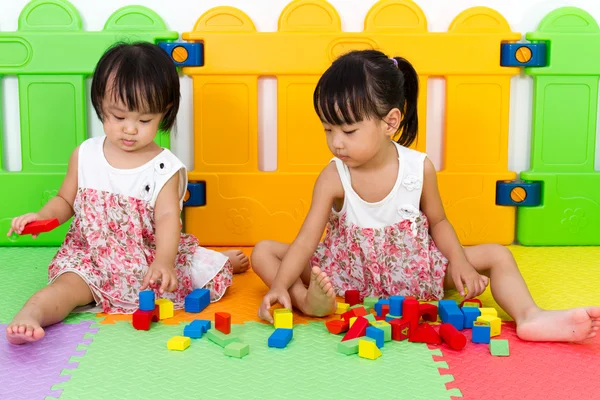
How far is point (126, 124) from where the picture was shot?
137 cm

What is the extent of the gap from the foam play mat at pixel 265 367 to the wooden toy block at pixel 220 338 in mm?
11

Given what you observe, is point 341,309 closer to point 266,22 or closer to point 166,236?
point 166,236

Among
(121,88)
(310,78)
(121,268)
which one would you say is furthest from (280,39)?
(121,268)

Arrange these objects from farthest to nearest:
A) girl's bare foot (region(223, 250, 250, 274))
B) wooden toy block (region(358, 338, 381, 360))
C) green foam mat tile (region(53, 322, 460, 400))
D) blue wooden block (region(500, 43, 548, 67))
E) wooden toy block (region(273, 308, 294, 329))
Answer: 1. blue wooden block (region(500, 43, 548, 67))
2. girl's bare foot (region(223, 250, 250, 274))
3. wooden toy block (region(273, 308, 294, 329))
4. wooden toy block (region(358, 338, 381, 360))
5. green foam mat tile (region(53, 322, 460, 400))

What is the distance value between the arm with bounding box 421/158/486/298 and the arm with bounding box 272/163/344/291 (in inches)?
6.5

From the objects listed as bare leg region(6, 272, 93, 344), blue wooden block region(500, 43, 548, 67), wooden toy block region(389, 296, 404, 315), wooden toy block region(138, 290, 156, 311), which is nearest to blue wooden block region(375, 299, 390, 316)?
wooden toy block region(389, 296, 404, 315)

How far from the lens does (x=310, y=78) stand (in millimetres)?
1784

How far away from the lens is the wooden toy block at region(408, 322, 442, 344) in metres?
1.19

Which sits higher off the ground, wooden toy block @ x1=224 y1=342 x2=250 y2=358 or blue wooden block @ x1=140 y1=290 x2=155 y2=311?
blue wooden block @ x1=140 y1=290 x2=155 y2=311

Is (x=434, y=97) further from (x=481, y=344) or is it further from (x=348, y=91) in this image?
(x=481, y=344)

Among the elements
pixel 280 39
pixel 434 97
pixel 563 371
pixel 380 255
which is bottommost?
pixel 563 371

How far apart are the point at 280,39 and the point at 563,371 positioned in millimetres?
1003

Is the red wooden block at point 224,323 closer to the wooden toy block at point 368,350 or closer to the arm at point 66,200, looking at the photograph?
the wooden toy block at point 368,350

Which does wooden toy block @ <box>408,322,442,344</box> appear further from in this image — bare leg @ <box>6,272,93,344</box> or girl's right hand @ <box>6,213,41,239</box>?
girl's right hand @ <box>6,213,41,239</box>
